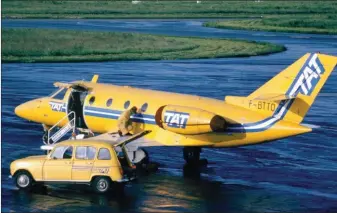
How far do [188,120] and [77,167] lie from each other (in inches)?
229

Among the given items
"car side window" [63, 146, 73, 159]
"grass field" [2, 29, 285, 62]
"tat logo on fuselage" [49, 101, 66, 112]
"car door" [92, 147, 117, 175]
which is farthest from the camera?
"grass field" [2, 29, 285, 62]

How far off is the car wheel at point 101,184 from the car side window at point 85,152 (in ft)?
2.88

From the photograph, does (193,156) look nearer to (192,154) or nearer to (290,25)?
(192,154)

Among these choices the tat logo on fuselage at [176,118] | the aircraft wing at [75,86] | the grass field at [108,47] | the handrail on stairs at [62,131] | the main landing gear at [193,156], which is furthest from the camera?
the grass field at [108,47]

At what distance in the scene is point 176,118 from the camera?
36750 mm

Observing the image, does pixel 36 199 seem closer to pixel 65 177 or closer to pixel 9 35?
pixel 65 177

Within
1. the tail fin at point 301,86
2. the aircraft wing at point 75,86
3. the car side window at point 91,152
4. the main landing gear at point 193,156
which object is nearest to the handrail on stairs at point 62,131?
the aircraft wing at point 75,86

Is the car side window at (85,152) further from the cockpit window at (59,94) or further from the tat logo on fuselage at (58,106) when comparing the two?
the cockpit window at (59,94)

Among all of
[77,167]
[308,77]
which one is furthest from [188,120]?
[77,167]

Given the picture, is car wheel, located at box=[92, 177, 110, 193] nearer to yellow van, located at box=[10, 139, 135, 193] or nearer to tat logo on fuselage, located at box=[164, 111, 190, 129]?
yellow van, located at box=[10, 139, 135, 193]

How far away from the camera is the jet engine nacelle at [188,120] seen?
35.8 meters

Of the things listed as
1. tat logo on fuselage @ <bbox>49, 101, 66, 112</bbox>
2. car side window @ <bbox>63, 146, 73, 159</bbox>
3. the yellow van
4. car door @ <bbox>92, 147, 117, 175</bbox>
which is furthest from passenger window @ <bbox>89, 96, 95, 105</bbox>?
car door @ <bbox>92, 147, 117, 175</bbox>

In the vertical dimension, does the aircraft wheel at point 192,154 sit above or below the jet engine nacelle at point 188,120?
below

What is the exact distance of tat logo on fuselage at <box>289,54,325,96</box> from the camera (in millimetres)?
36875
